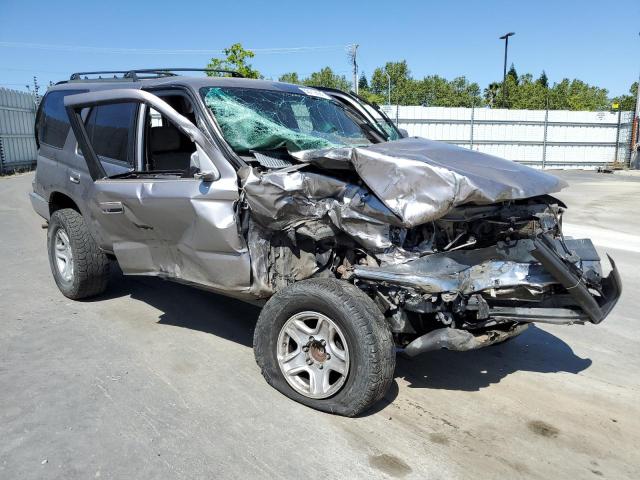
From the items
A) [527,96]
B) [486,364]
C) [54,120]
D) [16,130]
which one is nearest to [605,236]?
[486,364]

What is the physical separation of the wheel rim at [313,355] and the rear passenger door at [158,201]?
0.53m

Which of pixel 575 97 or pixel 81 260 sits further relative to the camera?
pixel 575 97

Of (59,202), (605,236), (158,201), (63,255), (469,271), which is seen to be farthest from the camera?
(605,236)

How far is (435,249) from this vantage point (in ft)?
10.7

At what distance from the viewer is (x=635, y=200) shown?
45.4ft

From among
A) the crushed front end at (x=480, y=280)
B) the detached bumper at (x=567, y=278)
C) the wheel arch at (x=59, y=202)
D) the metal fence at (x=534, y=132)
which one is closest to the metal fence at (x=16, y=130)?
the metal fence at (x=534, y=132)

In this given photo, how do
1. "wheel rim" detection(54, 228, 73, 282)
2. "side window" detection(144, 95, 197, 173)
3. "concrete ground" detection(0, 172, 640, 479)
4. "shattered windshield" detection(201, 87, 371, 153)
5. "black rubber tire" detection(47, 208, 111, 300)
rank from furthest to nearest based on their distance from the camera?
"wheel rim" detection(54, 228, 73, 282)
"black rubber tire" detection(47, 208, 111, 300)
"side window" detection(144, 95, 197, 173)
"shattered windshield" detection(201, 87, 371, 153)
"concrete ground" detection(0, 172, 640, 479)

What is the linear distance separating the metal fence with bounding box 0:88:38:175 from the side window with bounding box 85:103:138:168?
18494 millimetres

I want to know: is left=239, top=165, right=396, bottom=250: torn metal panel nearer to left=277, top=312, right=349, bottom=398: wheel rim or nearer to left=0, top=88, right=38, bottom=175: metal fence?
left=277, top=312, right=349, bottom=398: wheel rim

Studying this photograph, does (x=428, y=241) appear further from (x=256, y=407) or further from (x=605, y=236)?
(x=605, y=236)

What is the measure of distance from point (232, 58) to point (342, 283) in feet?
56.1

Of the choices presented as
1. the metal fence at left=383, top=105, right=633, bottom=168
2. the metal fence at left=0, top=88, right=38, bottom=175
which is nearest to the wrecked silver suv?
the metal fence at left=0, top=88, right=38, bottom=175

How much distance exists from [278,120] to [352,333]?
205 centimetres

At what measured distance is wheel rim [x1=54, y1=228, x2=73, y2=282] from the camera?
5.35 meters
